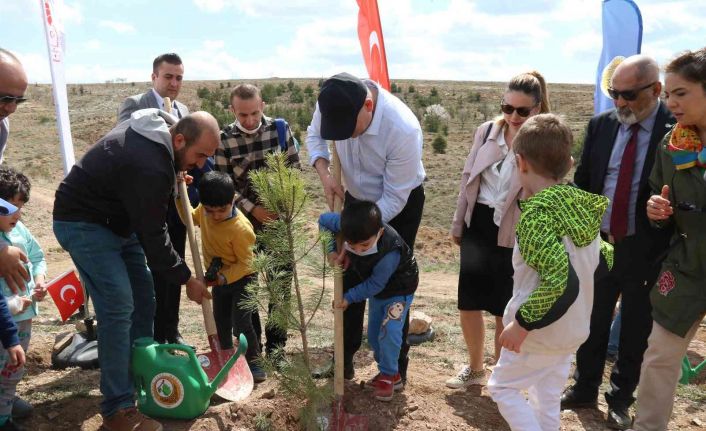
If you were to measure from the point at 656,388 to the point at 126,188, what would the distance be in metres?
2.82

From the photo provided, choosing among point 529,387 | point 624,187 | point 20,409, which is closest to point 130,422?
point 20,409

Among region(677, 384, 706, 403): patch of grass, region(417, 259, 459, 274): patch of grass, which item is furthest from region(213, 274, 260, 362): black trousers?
region(417, 259, 459, 274): patch of grass

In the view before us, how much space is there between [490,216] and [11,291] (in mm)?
2765

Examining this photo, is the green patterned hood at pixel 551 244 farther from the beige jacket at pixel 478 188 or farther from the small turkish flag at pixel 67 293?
the small turkish flag at pixel 67 293

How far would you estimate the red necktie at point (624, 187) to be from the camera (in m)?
3.77

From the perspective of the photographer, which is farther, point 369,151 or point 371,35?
point 371,35

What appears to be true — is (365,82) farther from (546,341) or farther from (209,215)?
(546,341)

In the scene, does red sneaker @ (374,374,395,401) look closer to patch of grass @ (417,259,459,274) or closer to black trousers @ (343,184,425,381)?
black trousers @ (343,184,425,381)

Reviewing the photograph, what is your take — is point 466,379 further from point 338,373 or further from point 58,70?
point 58,70

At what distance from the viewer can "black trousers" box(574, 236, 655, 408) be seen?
3818mm

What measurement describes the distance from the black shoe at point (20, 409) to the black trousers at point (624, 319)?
10.7ft

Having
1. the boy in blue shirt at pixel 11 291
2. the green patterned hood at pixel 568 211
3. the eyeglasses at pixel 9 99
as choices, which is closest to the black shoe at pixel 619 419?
the green patterned hood at pixel 568 211

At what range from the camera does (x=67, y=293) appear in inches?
199

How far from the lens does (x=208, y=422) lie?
3475 mm
